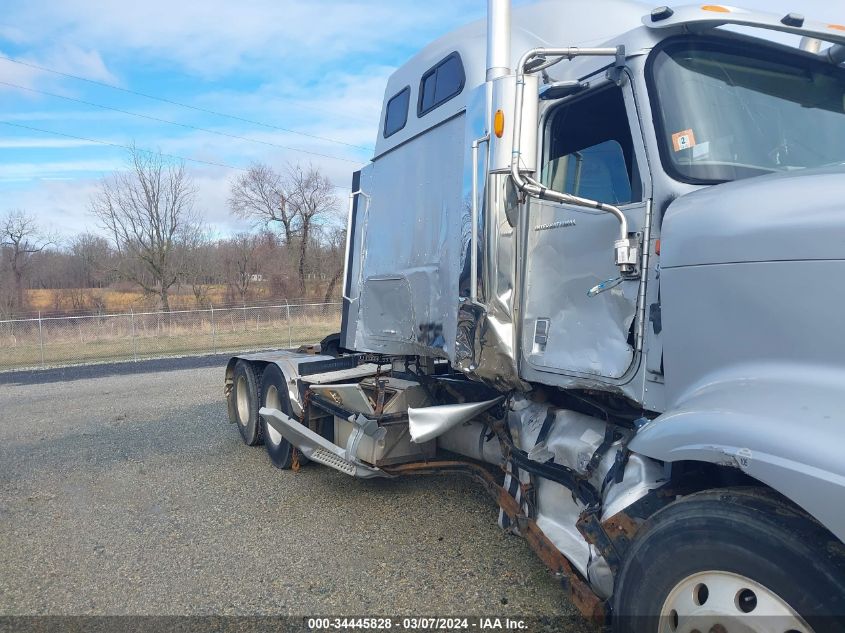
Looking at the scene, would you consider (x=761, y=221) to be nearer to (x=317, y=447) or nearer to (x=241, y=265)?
(x=317, y=447)

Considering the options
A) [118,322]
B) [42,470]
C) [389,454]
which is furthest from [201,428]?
[118,322]

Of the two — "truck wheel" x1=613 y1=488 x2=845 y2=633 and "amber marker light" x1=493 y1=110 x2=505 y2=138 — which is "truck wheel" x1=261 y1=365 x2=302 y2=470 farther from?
"truck wheel" x1=613 y1=488 x2=845 y2=633

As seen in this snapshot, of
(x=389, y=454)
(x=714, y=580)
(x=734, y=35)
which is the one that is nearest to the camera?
(x=714, y=580)

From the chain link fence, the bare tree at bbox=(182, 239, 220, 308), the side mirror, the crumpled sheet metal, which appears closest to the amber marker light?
the side mirror

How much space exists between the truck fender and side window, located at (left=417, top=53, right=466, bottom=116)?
285 cm

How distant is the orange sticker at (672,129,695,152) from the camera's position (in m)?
3.06

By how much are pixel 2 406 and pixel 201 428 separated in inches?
206

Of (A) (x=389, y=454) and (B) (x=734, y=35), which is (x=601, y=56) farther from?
(A) (x=389, y=454)

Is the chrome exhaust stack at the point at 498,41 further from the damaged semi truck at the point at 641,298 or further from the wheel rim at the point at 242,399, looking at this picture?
the wheel rim at the point at 242,399

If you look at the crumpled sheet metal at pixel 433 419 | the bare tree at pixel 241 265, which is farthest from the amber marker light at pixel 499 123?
the bare tree at pixel 241 265

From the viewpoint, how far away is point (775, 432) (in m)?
2.25

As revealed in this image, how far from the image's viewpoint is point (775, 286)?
2447 mm

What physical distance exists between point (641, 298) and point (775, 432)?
98 centimetres

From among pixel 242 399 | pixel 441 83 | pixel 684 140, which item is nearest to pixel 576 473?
pixel 684 140
